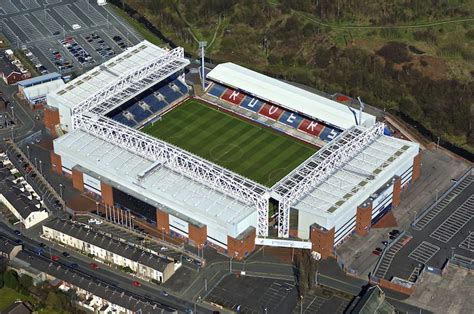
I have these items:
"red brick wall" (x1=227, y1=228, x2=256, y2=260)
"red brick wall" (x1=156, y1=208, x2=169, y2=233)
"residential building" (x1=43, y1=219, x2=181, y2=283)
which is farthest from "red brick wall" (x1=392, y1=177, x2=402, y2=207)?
"residential building" (x1=43, y1=219, x2=181, y2=283)

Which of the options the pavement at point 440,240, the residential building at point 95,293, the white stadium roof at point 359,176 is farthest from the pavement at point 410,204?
the residential building at point 95,293

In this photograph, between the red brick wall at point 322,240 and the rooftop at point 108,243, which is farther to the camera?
the red brick wall at point 322,240

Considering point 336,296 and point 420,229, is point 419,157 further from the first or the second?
point 336,296

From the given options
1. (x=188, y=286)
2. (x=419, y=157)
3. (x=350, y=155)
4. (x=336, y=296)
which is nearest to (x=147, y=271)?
(x=188, y=286)

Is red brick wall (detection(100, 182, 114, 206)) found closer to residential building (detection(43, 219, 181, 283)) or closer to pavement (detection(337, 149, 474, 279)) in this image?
residential building (detection(43, 219, 181, 283))

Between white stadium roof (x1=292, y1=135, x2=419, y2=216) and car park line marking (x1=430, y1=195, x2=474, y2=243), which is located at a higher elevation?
white stadium roof (x1=292, y1=135, x2=419, y2=216)

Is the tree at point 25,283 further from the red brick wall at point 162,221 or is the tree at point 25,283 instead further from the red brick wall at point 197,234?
the red brick wall at point 197,234
